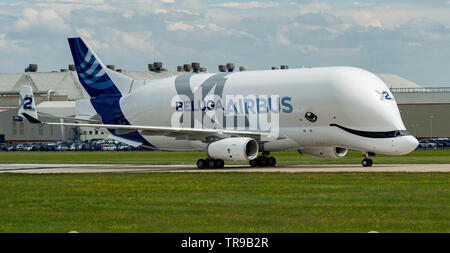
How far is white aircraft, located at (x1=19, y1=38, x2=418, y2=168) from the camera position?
4950 centimetres

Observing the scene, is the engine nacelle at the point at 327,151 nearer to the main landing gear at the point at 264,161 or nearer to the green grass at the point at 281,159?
the main landing gear at the point at 264,161

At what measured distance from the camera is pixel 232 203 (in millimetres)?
27516

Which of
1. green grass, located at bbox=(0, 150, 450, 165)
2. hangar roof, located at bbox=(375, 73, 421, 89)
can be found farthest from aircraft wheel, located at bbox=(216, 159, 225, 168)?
hangar roof, located at bbox=(375, 73, 421, 89)

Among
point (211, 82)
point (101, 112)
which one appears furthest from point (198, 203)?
point (101, 112)

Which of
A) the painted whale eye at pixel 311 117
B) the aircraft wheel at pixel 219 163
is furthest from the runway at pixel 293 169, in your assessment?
the painted whale eye at pixel 311 117

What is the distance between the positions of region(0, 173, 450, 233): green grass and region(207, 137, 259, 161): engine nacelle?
822cm

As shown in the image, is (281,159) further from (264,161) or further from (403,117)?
(403,117)

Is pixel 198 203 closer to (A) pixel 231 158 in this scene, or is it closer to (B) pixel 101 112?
(A) pixel 231 158

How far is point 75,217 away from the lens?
24.0 meters

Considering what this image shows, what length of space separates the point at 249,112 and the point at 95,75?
526 inches

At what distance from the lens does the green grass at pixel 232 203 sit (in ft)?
71.1

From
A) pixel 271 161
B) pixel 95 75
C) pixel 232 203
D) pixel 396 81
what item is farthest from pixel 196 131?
pixel 396 81

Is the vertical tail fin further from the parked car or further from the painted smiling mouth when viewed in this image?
the parked car
